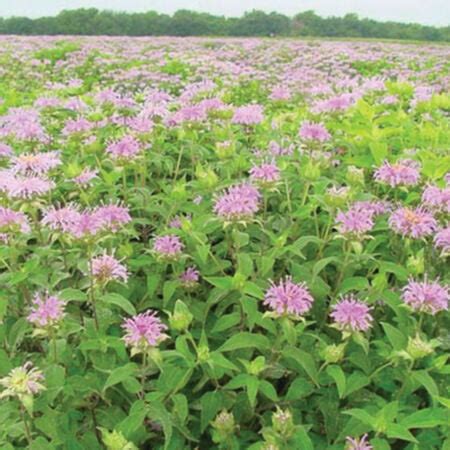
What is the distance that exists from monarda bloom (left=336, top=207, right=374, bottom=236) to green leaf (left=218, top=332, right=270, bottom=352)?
380 millimetres

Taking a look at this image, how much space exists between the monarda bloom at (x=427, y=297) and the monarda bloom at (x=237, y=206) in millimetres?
484

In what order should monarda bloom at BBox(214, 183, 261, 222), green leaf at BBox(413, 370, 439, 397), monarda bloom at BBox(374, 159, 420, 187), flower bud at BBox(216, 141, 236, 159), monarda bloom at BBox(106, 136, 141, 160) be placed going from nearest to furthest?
green leaf at BBox(413, 370, 439, 397) → monarda bloom at BBox(214, 183, 261, 222) → monarda bloom at BBox(374, 159, 420, 187) → monarda bloom at BBox(106, 136, 141, 160) → flower bud at BBox(216, 141, 236, 159)

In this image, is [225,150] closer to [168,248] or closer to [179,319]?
[168,248]

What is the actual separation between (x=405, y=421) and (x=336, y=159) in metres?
1.27

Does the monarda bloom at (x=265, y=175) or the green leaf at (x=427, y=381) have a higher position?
the monarda bloom at (x=265, y=175)

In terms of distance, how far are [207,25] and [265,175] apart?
107ft

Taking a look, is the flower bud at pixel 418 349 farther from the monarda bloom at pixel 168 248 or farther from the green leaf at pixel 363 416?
the monarda bloom at pixel 168 248

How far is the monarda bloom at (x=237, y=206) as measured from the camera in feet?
6.00

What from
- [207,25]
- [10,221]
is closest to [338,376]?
A: [10,221]

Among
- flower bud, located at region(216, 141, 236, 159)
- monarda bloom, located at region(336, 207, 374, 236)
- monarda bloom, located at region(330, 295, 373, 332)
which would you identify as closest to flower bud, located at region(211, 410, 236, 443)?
monarda bloom, located at region(330, 295, 373, 332)

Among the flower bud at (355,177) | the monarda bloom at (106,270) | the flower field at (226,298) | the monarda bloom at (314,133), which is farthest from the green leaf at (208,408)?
the monarda bloom at (314,133)

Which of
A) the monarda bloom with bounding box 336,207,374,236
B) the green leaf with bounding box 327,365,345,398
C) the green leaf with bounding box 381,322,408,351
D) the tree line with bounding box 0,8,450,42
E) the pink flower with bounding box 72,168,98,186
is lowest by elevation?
the tree line with bounding box 0,8,450,42

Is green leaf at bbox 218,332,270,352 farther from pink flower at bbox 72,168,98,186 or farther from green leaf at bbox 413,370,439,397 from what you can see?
pink flower at bbox 72,168,98,186

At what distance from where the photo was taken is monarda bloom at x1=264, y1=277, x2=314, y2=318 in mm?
1612
